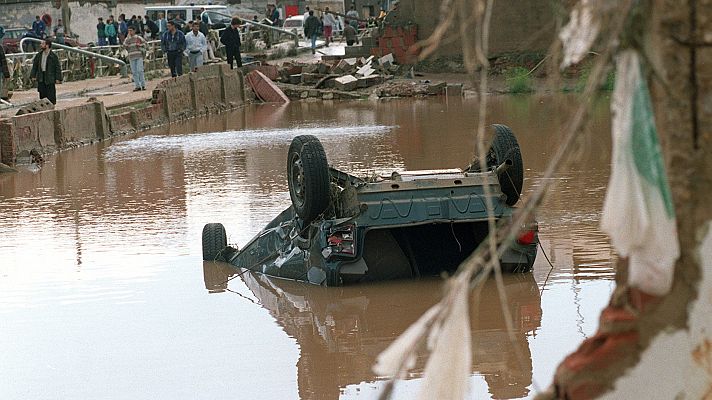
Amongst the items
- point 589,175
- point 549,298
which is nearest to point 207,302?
point 549,298

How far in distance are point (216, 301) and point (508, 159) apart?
2748 millimetres

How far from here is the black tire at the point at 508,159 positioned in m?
11.3

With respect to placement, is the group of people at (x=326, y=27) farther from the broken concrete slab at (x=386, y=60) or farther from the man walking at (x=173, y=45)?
the man walking at (x=173, y=45)

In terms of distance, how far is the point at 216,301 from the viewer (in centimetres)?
1155

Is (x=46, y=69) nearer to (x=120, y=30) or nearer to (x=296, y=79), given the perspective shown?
(x=296, y=79)

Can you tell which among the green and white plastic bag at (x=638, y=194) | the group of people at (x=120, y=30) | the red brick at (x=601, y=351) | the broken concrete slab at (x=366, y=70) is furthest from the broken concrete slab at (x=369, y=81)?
the green and white plastic bag at (x=638, y=194)

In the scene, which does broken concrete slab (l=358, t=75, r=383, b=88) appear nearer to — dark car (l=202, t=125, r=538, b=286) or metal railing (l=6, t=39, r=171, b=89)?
metal railing (l=6, t=39, r=171, b=89)

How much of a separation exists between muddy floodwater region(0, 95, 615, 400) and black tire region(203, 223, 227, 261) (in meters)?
0.25

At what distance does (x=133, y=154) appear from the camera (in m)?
23.5

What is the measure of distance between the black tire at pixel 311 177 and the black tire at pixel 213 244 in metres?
2.09

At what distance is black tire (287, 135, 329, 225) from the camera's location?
35.8 feet

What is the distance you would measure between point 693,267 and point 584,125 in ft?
1.53

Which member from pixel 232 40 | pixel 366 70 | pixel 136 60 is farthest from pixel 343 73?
pixel 136 60

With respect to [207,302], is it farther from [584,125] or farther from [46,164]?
[46,164]
